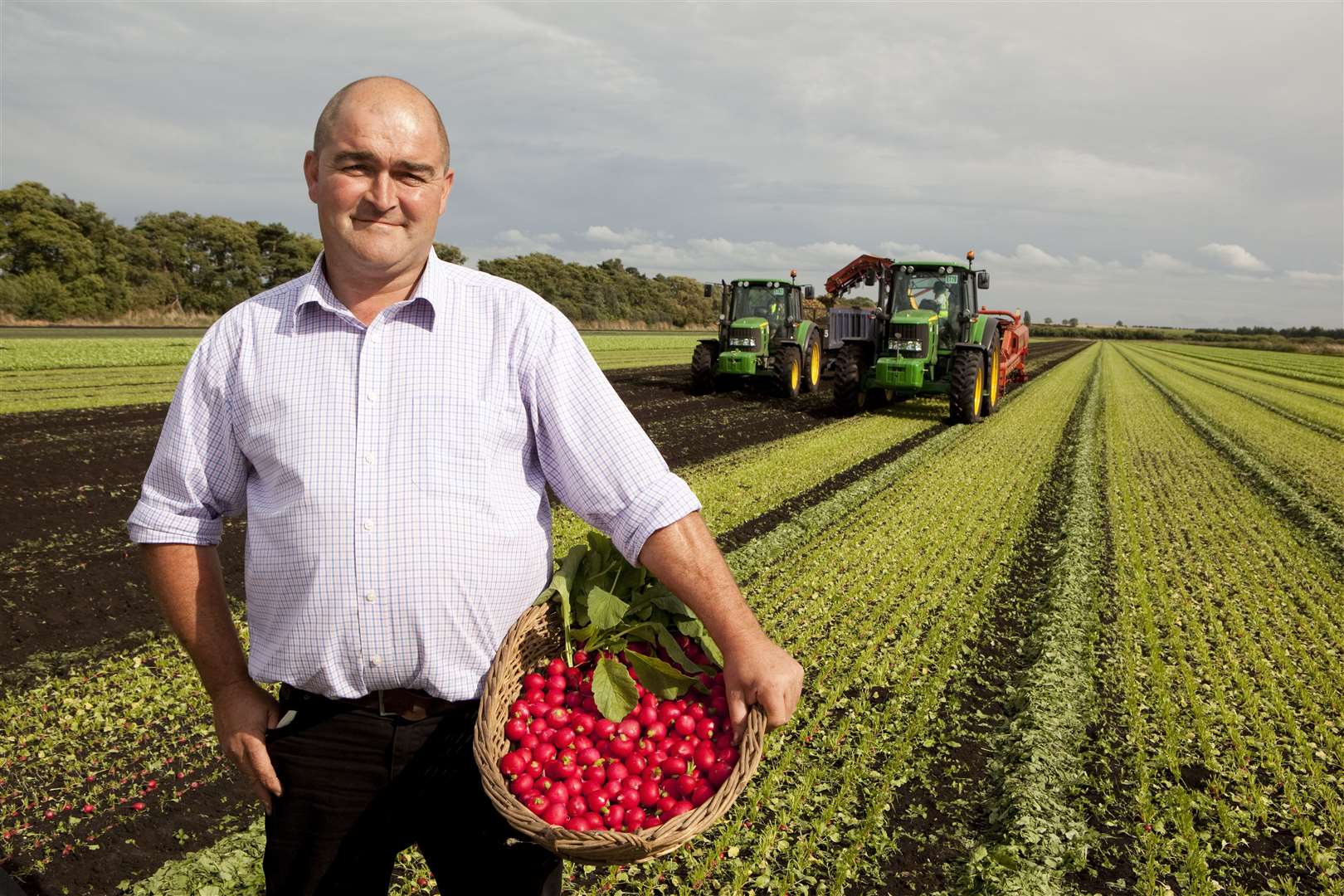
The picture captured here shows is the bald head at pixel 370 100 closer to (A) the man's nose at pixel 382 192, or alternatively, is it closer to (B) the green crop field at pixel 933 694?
(A) the man's nose at pixel 382 192

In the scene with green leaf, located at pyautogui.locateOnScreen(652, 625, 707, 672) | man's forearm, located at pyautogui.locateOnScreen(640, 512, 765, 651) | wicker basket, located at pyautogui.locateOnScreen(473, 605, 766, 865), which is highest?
man's forearm, located at pyautogui.locateOnScreen(640, 512, 765, 651)

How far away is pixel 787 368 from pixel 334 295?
1492 cm

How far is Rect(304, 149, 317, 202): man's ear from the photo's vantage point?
1673mm

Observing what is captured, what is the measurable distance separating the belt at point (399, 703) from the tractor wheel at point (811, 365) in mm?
16042

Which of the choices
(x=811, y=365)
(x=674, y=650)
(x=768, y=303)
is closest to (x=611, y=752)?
(x=674, y=650)

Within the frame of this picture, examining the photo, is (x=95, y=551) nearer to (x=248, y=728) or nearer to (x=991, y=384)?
(x=248, y=728)

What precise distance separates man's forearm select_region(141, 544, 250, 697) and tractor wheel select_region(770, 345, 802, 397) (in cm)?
1497

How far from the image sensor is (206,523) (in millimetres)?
1711

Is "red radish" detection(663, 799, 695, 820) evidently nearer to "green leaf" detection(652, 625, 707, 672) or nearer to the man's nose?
"green leaf" detection(652, 625, 707, 672)

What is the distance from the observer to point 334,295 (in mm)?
1702

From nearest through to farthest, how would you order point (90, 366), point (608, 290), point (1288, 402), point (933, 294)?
point (933, 294) → point (90, 366) → point (1288, 402) → point (608, 290)

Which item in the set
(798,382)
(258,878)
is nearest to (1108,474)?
(798,382)

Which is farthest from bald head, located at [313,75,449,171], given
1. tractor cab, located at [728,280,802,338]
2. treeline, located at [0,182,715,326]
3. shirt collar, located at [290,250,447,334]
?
treeline, located at [0,182,715,326]

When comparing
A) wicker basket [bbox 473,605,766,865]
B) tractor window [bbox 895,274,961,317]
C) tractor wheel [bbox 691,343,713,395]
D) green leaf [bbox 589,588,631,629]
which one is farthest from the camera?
tractor wheel [bbox 691,343,713,395]
